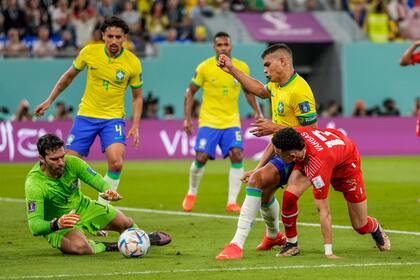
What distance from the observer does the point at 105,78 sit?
15156 mm

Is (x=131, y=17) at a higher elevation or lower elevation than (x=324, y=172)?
higher

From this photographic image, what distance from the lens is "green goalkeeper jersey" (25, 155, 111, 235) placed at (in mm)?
11602

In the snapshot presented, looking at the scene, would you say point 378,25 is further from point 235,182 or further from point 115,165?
point 115,165

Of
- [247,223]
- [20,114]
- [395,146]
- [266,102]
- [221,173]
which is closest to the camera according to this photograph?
[247,223]

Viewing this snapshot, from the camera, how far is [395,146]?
31562mm

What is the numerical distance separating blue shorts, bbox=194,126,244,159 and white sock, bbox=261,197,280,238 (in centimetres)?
513

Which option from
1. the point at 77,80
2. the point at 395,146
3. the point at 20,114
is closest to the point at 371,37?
the point at 395,146

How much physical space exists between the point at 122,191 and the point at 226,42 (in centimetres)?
551

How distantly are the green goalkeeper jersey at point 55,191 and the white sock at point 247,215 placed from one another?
142 centimetres

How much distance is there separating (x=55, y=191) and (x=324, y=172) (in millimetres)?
2873

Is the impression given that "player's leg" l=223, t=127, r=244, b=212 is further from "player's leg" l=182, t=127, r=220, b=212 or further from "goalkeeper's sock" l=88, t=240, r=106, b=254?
"goalkeeper's sock" l=88, t=240, r=106, b=254

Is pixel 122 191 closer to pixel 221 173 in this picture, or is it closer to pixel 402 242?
pixel 221 173

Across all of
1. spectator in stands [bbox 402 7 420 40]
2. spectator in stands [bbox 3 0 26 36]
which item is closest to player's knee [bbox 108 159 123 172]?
spectator in stands [bbox 3 0 26 36]

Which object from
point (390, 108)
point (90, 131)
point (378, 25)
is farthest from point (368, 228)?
point (378, 25)
